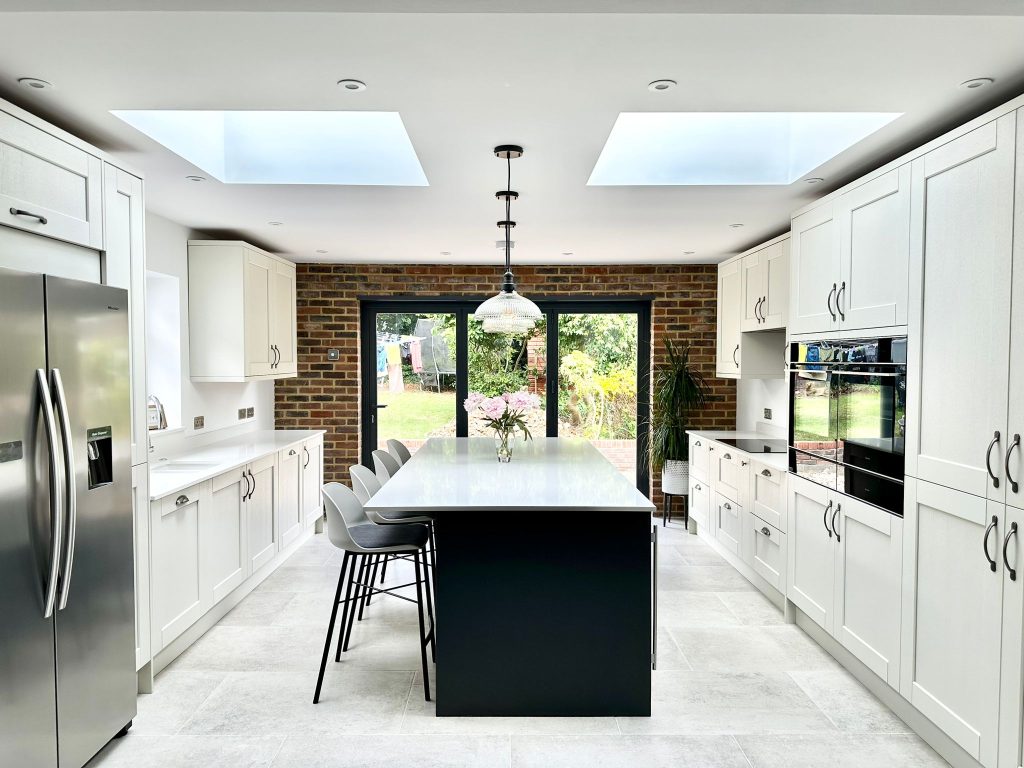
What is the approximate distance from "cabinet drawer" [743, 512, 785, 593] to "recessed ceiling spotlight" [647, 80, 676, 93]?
268 cm

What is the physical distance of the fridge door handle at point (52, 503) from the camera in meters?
2.10

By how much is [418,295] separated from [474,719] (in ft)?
13.8

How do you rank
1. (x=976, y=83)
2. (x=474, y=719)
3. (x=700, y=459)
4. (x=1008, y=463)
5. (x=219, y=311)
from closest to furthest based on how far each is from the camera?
(x=1008, y=463) < (x=976, y=83) < (x=474, y=719) < (x=219, y=311) < (x=700, y=459)

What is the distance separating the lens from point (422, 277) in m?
6.23

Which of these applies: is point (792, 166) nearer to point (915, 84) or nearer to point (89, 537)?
point (915, 84)

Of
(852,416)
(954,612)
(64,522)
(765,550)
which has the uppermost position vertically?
(852,416)

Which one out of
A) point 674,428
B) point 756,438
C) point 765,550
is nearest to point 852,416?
point 765,550

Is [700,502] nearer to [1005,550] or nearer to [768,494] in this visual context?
[768,494]

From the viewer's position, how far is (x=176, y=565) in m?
3.23

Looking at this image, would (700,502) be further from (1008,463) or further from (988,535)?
(1008,463)

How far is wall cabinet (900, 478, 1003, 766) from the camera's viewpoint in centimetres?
217

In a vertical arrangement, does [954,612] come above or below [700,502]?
above

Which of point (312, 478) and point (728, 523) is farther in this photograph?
point (312, 478)

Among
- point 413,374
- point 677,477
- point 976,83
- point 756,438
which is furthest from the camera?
point 413,374
